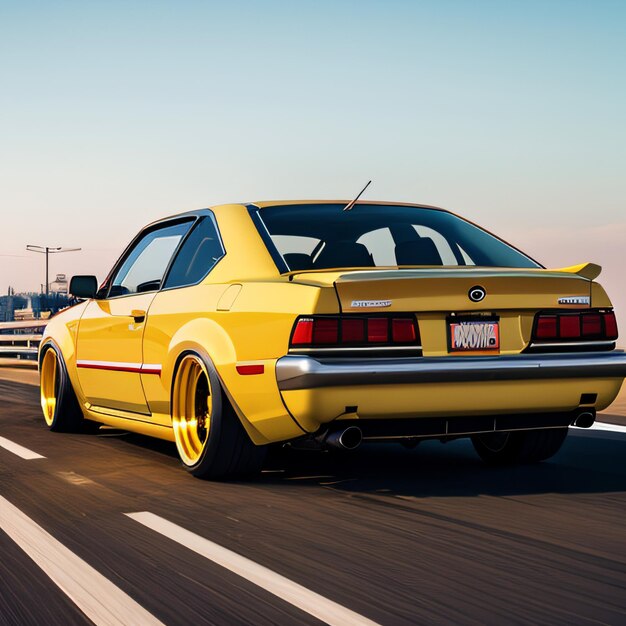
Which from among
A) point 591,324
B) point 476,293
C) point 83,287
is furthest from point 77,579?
point 83,287

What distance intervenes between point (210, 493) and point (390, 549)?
5.50 ft

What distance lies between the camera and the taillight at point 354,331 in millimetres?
5465

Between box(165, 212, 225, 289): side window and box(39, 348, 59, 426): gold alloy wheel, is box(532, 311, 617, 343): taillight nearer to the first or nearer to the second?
box(165, 212, 225, 289): side window

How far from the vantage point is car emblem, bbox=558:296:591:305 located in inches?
231

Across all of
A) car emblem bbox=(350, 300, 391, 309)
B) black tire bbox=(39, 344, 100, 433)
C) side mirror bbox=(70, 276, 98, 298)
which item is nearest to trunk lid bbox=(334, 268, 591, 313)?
car emblem bbox=(350, 300, 391, 309)

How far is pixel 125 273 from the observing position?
27.0 feet

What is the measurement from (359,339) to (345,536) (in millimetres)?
1157

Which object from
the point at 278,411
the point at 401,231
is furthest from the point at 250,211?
the point at 278,411

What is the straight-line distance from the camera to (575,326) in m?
5.94

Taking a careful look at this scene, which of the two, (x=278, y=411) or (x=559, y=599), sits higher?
(x=278, y=411)

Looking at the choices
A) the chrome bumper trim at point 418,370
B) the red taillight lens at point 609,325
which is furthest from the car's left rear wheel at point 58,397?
the red taillight lens at point 609,325

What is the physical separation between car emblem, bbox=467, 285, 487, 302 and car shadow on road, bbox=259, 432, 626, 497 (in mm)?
1022

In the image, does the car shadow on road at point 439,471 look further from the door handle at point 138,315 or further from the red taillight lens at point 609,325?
the door handle at point 138,315

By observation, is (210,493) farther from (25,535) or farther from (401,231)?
(401,231)
